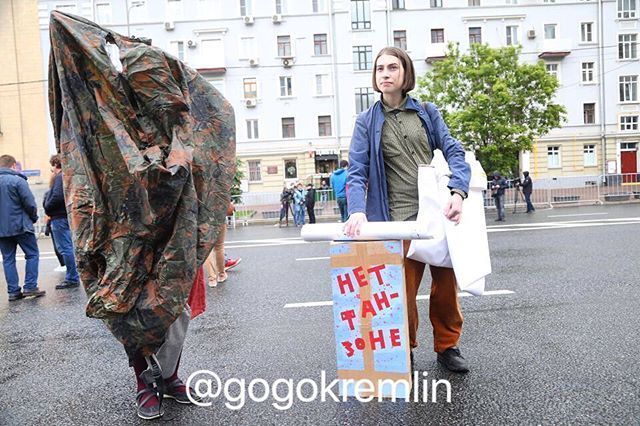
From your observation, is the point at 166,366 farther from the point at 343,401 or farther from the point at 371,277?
the point at 371,277

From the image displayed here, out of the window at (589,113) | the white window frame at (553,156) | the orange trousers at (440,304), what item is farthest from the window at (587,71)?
the orange trousers at (440,304)

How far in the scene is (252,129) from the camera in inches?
1566

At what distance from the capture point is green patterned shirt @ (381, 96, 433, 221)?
3.45 meters

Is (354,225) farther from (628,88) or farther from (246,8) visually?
(628,88)

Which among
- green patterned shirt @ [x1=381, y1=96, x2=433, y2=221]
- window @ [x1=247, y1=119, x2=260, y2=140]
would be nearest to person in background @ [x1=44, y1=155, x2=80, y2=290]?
green patterned shirt @ [x1=381, y1=96, x2=433, y2=221]

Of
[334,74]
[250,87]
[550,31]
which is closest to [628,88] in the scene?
[550,31]

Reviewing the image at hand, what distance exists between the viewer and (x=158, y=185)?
2.62 m

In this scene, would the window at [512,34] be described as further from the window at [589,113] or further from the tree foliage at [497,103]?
the tree foliage at [497,103]

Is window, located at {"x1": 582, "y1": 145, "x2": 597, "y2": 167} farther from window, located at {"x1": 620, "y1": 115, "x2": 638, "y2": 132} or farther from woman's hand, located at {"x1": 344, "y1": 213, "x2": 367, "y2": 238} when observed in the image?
woman's hand, located at {"x1": 344, "y1": 213, "x2": 367, "y2": 238}

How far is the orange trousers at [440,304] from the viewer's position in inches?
136

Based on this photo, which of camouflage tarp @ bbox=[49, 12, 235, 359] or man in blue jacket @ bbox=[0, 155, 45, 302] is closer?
camouflage tarp @ bbox=[49, 12, 235, 359]

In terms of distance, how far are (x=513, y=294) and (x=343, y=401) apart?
10.7 ft

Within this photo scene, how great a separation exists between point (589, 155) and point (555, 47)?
27.2 feet

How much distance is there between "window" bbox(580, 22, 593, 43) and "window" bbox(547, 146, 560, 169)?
8.16 m
